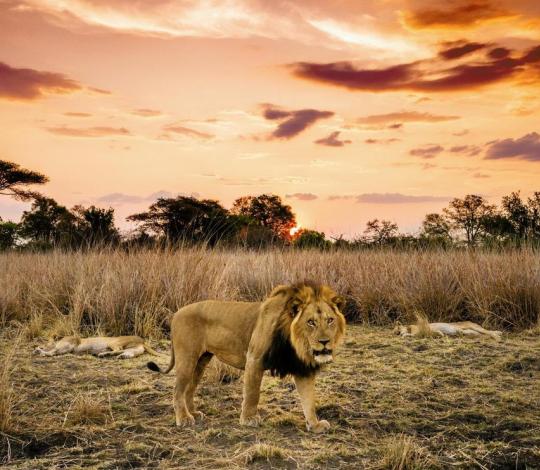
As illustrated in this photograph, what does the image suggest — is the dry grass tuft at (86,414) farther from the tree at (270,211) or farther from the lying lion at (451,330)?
the tree at (270,211)

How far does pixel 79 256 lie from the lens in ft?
37.6

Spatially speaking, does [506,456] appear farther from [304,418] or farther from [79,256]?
[79,256]

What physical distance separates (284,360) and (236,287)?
5.99 m

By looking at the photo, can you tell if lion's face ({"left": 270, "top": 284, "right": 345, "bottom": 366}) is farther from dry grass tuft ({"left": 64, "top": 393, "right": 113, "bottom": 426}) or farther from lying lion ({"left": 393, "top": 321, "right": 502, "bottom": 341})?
lying lion ({"left": 393, "top": 321, "right": 502, "bottom": 341})

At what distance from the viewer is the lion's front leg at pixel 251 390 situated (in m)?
4.59

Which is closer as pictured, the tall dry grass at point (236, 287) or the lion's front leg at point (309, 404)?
the lion's front leg at point (309, 404)

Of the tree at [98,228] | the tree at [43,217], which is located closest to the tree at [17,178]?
the tree at [43,217]

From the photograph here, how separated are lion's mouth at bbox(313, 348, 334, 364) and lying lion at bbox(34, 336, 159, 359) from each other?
13.2 feet

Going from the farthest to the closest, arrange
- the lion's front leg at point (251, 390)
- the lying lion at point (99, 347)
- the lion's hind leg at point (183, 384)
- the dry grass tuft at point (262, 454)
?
the lying lion at point (99, 347), the lion's hind leg at point (183, 384), the lion's front leg at point (251, 390), the dry grass tuft at point (262, 454)

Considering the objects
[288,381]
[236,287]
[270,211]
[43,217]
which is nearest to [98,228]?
[236,287]

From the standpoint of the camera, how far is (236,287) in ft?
34.2

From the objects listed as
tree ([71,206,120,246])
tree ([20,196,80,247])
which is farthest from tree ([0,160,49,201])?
tree ([71,206,120,246])

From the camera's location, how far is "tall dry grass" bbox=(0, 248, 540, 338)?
30.8 feet

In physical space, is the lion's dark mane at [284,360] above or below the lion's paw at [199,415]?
above
